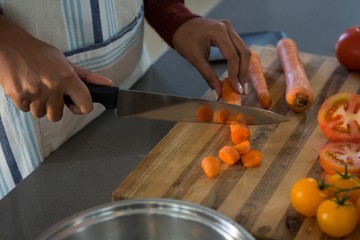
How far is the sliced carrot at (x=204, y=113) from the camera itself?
51.8 inches

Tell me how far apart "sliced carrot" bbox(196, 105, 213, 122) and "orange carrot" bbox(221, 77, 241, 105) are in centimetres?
11

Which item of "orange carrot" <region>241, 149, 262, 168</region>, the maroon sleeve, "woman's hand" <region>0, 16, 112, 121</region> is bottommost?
"orange carrot" <region>241, 149, 262, 168</region>

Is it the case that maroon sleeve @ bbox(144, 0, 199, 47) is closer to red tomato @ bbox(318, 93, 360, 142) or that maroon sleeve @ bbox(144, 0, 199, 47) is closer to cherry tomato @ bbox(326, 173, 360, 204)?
red tomato @ bbox(318, 93, 360, 142)

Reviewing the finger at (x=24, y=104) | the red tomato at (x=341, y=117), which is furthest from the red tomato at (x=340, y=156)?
the finger at (x=24, y=104)

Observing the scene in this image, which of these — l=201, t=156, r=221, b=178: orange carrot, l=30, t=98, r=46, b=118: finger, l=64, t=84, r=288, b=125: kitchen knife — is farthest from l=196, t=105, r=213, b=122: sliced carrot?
l=30, t=98, r=46, b=118: finger

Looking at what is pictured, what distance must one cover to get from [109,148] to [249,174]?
33cm

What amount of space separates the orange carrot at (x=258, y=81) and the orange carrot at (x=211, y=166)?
10.3 inches

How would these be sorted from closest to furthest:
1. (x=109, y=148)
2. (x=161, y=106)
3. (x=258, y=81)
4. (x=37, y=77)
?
(x=37, y=77) < (x=161, y=106) < (x=109, y=148) < (x=258, y=81)

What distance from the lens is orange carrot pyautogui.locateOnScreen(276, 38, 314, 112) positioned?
1425 millimetres

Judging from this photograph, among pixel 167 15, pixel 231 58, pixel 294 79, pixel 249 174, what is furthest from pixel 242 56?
pixel 249 174

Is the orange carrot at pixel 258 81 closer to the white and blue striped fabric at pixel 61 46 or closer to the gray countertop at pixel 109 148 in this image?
the gray countertop at pixel 109 148

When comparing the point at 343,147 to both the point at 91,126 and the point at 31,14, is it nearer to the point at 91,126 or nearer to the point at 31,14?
the point at 91,126

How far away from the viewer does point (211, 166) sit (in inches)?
48.8

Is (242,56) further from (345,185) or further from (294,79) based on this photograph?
(345,185)
